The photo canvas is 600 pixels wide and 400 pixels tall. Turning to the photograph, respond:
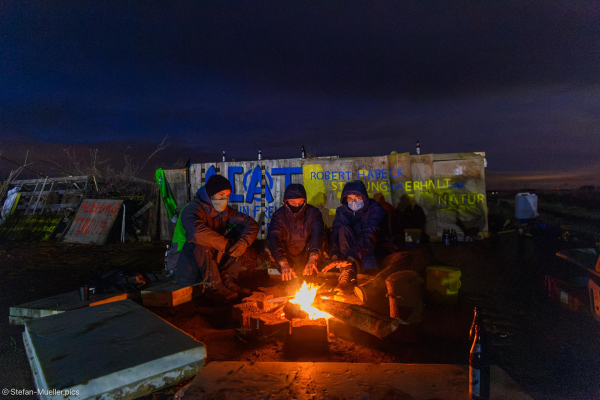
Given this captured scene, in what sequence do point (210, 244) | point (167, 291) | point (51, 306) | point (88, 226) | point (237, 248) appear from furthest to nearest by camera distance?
point (88, 226) < point (237, 248) < point (210, 244) < point (167, 291) < point (51, 306)

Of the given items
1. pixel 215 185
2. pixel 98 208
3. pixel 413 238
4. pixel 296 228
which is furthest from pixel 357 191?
pixel 98 208

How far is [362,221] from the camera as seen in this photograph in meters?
4.92

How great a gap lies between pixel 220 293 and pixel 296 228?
61.1 inches

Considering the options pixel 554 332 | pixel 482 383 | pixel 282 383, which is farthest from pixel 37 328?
pixel 554 332

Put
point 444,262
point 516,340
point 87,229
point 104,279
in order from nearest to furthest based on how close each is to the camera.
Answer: point 516,340
point 104,279
point 444,262
point 87,229

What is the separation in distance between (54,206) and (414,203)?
12.7m

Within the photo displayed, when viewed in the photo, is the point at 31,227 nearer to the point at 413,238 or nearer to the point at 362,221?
the point at 362,221

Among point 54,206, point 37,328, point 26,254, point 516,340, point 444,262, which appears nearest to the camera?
point 37,328

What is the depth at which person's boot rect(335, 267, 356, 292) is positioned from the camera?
390 cm

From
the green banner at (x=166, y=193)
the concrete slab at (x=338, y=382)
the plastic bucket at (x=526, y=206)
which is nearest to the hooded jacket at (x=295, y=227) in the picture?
the concrete slab at (x=338, y=382)

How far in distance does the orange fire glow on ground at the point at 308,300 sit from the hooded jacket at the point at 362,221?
112 centimetres

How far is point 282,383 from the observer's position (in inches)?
82.9

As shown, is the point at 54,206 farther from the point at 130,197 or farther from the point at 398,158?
the point at 398,158

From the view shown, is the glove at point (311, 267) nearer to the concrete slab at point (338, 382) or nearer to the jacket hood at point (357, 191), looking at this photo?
the jacket hood at point (357, 191)
